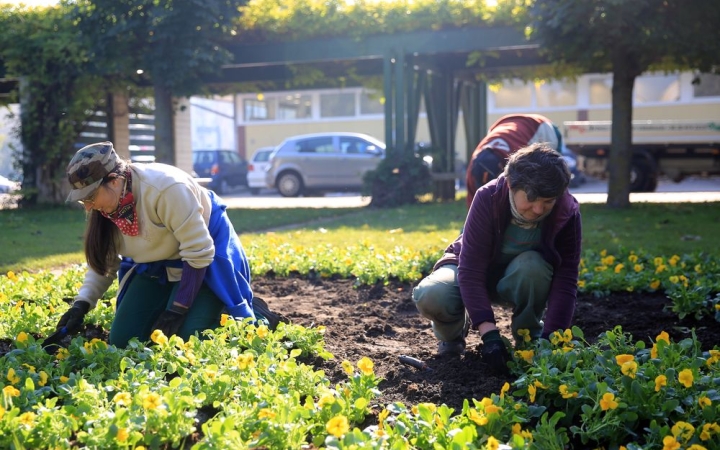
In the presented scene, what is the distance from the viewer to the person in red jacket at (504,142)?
5426 millimetres

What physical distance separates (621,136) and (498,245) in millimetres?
9333

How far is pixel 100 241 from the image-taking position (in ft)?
13.2

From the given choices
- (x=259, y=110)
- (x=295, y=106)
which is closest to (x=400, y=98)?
(x=295, y=106)

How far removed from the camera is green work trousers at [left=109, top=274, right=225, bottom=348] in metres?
4.06

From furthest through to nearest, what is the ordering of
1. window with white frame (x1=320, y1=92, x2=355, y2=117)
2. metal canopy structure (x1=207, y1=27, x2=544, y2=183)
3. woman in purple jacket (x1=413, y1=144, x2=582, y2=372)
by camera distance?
window with white frame (x1=320, y1=92, x2=355, y2=117) → metal canopy structure (x1=207, y1=27, x2=544, y2=183) → woman in purple jacket (x1=413, y1=144, x2=582, y2=372)

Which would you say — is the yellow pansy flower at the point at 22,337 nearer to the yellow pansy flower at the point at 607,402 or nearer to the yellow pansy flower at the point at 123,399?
the yellow pansy flower at the point at 123,399

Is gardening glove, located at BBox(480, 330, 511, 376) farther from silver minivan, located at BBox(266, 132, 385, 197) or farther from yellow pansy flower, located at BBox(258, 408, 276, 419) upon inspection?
silver minivan, located at BBox(266, 132, 385, 197)

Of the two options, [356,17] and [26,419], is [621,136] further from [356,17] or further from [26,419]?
[26,419]

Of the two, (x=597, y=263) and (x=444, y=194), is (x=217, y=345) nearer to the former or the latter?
(x=597, y=263)

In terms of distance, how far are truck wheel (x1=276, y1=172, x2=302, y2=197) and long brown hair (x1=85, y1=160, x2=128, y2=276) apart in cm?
1796

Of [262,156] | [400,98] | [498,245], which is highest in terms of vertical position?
[400,98]

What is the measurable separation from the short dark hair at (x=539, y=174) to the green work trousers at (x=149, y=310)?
166 cm

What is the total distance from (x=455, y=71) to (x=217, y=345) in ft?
46.5

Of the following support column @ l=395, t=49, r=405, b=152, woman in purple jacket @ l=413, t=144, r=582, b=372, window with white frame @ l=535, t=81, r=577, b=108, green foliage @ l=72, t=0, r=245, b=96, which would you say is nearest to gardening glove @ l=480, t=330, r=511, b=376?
woman in purple jacket @ l=413, t=144, r=582, b=372
